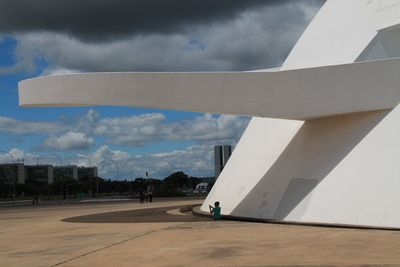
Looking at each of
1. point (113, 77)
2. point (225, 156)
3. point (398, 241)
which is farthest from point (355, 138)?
point (225, 156)

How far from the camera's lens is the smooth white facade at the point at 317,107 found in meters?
16.8

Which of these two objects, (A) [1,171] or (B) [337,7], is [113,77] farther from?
(A) [1,171]

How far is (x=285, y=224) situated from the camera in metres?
17.9

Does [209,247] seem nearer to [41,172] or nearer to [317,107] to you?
[317,107]

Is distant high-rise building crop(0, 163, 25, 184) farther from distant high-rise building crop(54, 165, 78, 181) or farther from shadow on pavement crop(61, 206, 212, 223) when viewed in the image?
shadow on pavement crop(61, 206, 212, 223)

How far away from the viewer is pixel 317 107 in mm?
18359

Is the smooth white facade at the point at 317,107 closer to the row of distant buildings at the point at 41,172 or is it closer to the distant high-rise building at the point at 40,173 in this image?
the row of distant buildings at the point at 41,172

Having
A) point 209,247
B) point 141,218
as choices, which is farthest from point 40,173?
point 209,247

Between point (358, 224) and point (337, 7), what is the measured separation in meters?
12.3

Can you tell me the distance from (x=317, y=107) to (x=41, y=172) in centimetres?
16644

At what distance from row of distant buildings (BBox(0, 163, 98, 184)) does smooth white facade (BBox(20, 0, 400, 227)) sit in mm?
127519

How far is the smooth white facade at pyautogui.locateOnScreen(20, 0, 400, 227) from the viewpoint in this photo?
16.8 m

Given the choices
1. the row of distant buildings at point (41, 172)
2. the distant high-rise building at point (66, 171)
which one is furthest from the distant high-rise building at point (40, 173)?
the distant high-rise building at point (66, 171)

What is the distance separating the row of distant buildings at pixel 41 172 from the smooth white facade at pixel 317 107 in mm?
127519
